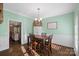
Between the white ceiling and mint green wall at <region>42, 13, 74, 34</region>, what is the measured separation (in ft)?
0.31

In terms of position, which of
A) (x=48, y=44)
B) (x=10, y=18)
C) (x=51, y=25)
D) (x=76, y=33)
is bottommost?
(x=48, y=44)

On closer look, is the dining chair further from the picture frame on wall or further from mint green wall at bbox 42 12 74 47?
the picture frame on wall

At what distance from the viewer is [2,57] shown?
1.57 metres

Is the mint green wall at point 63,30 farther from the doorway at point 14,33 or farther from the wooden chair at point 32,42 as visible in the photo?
the doorway at point 14,33

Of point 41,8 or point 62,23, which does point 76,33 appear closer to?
point 62,23

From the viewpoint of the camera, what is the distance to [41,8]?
160cm

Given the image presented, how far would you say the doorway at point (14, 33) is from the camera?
161cm

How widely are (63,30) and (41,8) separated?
57 cm

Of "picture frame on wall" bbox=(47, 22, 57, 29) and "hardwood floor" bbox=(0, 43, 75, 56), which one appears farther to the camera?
"picture frame on wall" bbox=(47, 22, 57, 29)

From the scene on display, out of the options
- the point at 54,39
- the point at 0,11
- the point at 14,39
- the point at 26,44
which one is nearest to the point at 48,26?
the point at 54,39

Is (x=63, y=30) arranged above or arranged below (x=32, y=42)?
above

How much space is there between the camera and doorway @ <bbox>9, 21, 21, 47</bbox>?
1610mm

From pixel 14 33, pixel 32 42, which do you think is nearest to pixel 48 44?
pixel 32 42

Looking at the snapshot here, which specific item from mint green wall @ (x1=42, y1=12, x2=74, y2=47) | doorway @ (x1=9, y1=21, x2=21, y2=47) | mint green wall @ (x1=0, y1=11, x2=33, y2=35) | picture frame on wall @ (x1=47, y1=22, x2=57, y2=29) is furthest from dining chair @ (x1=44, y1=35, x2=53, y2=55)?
doorway @ (x1=9, y1=21, x2=21, y2=47)
